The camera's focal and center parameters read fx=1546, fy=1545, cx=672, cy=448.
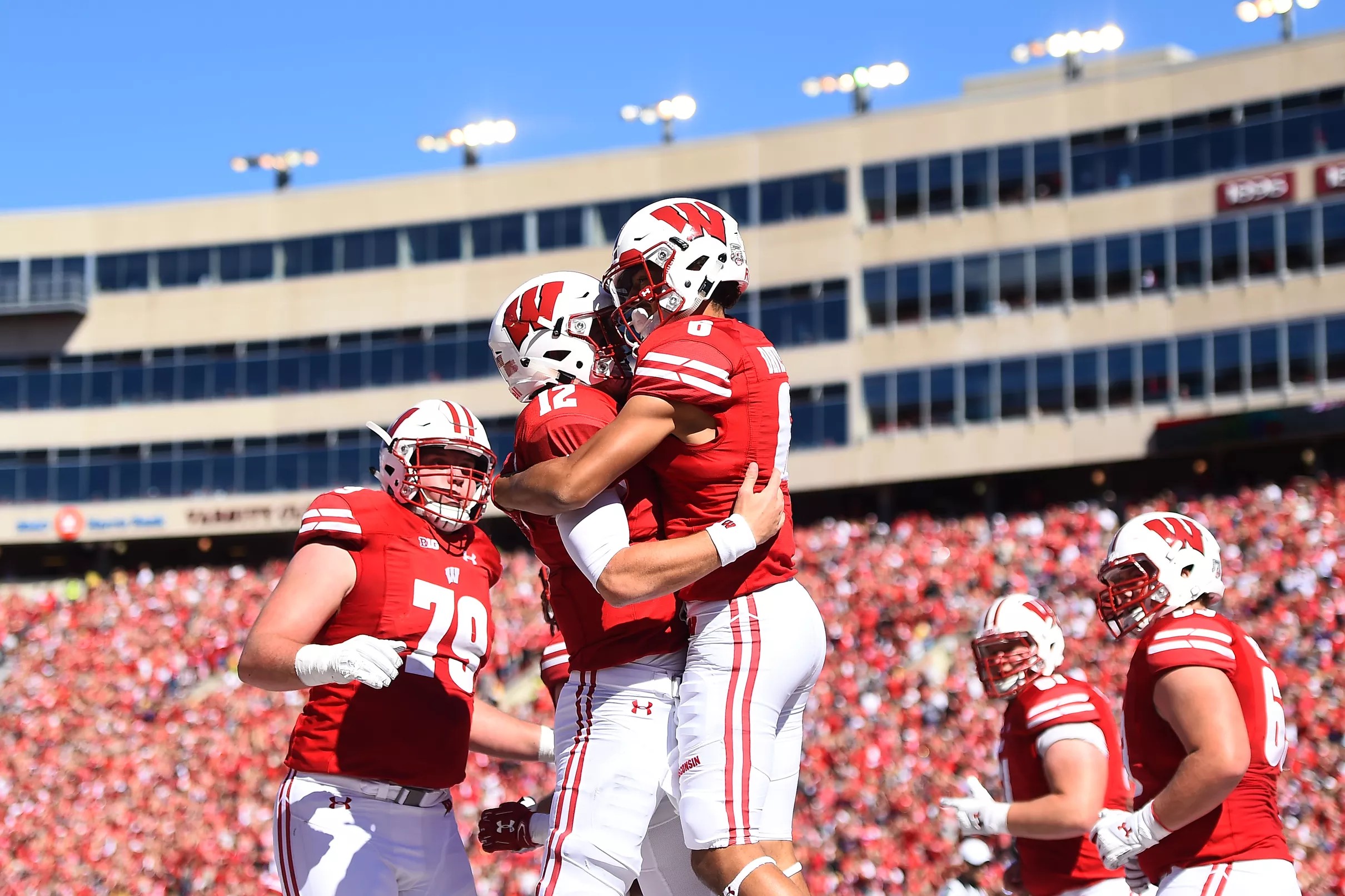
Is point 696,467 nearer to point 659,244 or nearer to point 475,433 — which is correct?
point 659,244

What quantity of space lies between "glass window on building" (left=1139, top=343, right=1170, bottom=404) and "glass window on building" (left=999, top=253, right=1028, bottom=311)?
3064 mm

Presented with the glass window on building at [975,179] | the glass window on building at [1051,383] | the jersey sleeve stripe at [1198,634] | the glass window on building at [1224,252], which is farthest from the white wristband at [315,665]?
the glass window on building at [975,179]

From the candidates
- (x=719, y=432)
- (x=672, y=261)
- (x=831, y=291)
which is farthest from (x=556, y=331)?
(x=831, y=291)

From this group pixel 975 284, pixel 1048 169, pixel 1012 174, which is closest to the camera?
pixel 1048 169

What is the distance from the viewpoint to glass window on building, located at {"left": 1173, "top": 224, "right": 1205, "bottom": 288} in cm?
3547

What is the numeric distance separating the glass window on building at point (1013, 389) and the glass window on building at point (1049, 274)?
154 centimetres

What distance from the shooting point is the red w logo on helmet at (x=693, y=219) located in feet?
15.6

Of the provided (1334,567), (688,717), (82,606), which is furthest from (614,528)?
(82,606)

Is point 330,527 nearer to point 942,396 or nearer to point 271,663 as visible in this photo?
point 271,663

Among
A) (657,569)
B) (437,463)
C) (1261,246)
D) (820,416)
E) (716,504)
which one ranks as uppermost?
(1261,246)

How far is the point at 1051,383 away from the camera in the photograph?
36625 mm

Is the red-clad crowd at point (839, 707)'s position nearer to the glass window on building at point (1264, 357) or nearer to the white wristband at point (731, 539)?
the glass window on building at point (1264, 357)

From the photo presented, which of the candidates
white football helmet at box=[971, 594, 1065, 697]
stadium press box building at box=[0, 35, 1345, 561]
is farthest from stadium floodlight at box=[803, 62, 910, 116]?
white football helmet at box=[971, 594, 1065, 697]

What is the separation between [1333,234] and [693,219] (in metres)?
32.8
